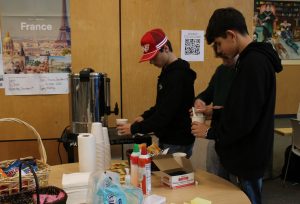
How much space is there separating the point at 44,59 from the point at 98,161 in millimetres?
1215

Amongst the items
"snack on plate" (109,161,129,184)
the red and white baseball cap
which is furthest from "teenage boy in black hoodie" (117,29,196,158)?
"snack on plate" (109,161,129,184)

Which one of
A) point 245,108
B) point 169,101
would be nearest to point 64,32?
point 169,101

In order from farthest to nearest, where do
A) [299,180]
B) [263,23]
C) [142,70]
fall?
[263,23]
[299,180]
[142,70]

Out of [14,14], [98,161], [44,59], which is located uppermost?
[14,14]

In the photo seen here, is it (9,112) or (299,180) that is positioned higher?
(9,112)

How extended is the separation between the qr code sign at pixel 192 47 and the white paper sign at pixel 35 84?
3.39 feet

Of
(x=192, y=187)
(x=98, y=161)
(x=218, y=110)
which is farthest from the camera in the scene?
(x=218, y=110)

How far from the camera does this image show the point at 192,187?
1502 millimetres

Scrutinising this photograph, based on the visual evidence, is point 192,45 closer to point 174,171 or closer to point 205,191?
point 174,171

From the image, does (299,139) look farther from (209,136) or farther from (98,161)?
(98,161)

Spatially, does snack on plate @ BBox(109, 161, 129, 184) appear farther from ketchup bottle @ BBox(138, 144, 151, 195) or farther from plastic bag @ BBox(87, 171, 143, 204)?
plastic bag @ BBox(87, 171, 143, 204)

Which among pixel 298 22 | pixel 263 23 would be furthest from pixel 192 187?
pixel 298 22

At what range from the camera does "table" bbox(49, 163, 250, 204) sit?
136 centimetres

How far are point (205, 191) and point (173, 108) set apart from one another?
550 mm
